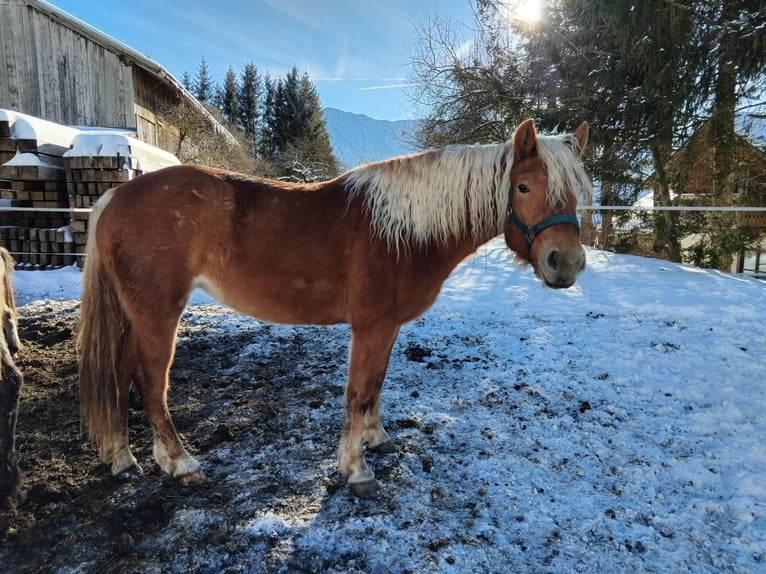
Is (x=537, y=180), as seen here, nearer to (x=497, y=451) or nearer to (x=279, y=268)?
(x=279, y=268)

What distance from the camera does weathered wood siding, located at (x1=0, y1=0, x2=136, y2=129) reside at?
11.9m

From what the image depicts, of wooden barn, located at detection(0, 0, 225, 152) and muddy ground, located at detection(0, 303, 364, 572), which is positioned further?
wooden barn, located at detection(0, 0, 225, 152)

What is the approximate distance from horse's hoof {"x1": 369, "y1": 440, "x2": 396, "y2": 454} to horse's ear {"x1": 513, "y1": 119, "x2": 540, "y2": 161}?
1903mm

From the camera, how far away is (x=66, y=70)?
12.5 m

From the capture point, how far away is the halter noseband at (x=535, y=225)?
2102 millimetres

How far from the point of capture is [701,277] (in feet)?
21.1

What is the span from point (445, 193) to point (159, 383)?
76.3 inches

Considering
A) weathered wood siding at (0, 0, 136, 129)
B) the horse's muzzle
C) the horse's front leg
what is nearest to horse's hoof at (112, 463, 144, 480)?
the horse's front leg

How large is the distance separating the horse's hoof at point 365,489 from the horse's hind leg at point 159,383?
847 millimetres

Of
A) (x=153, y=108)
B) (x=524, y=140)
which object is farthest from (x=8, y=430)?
(x=153, y=108)

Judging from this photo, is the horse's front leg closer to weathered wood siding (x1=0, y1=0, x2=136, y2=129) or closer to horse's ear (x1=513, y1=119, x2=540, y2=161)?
horse's ear (x1=513, y1=119, x2=540, y2=161)

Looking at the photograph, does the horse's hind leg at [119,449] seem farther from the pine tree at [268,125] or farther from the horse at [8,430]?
the pine tree at [268,125]

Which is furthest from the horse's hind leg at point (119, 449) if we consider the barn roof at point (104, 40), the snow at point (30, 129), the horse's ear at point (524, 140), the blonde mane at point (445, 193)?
the barn roof at point (104, 40)

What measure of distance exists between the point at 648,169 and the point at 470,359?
8540 millimetres
